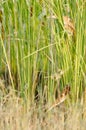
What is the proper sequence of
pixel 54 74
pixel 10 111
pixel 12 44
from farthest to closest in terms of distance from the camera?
pixel 12 44
pixel 54 74
pixel 10 111

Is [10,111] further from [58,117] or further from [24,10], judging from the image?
[24,10]

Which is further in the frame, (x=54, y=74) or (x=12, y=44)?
(x=12, y=44)

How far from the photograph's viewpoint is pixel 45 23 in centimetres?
436

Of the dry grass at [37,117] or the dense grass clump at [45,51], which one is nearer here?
the dry grass at [37,117]

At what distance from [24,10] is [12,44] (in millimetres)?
281

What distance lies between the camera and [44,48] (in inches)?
167

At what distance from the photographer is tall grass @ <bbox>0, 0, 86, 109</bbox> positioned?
4.16 metres

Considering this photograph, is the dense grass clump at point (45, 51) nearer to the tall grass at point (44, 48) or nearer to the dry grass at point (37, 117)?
the tall grass at point (44, 48)

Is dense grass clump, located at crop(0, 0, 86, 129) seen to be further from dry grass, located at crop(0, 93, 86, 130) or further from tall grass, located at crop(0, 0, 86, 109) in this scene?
dry grass, located at crop(0, 93, 86, 130)

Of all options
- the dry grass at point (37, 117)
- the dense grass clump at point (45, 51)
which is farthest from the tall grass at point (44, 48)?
the dry grass at point (37, 117)

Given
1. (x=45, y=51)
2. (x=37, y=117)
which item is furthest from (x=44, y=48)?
(x=37, y=117)

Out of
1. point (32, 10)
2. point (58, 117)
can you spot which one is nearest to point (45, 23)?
point (32, 10)

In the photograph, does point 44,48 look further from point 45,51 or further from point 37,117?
point 37,117

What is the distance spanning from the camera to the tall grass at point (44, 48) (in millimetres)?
4160
